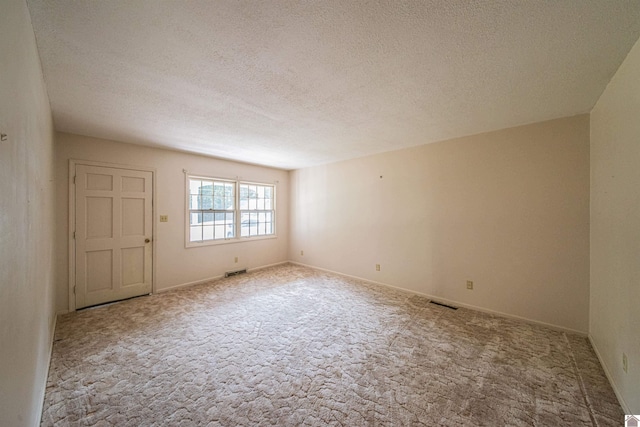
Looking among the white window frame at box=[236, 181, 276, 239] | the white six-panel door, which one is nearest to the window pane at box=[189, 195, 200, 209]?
the white six-panel door

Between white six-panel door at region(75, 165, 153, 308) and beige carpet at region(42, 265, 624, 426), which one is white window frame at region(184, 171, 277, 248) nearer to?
white six-panel door at region(75, 165, 153, 308)

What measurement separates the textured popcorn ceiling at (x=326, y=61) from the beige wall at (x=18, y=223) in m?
0.40

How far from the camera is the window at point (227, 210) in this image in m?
4.32

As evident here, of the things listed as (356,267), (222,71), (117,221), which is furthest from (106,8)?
(356,267)

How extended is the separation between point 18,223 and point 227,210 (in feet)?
12.3

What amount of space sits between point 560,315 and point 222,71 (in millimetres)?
4275

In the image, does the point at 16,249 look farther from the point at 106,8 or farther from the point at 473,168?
the point at 473,168

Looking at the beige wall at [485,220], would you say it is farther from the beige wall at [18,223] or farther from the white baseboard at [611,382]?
the beige wall at [18,223]

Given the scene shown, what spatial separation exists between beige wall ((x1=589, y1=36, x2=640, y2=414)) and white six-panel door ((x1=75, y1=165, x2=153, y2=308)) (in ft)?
17.6

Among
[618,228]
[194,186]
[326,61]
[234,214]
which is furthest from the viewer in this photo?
[234,214]

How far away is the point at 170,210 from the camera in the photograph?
3.98m

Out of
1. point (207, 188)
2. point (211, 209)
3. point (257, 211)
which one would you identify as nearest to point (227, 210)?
point (211, 209)

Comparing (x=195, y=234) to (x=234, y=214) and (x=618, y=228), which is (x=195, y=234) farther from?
(x=618, y=228)

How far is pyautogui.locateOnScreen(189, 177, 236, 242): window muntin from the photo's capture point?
431 centimetres
